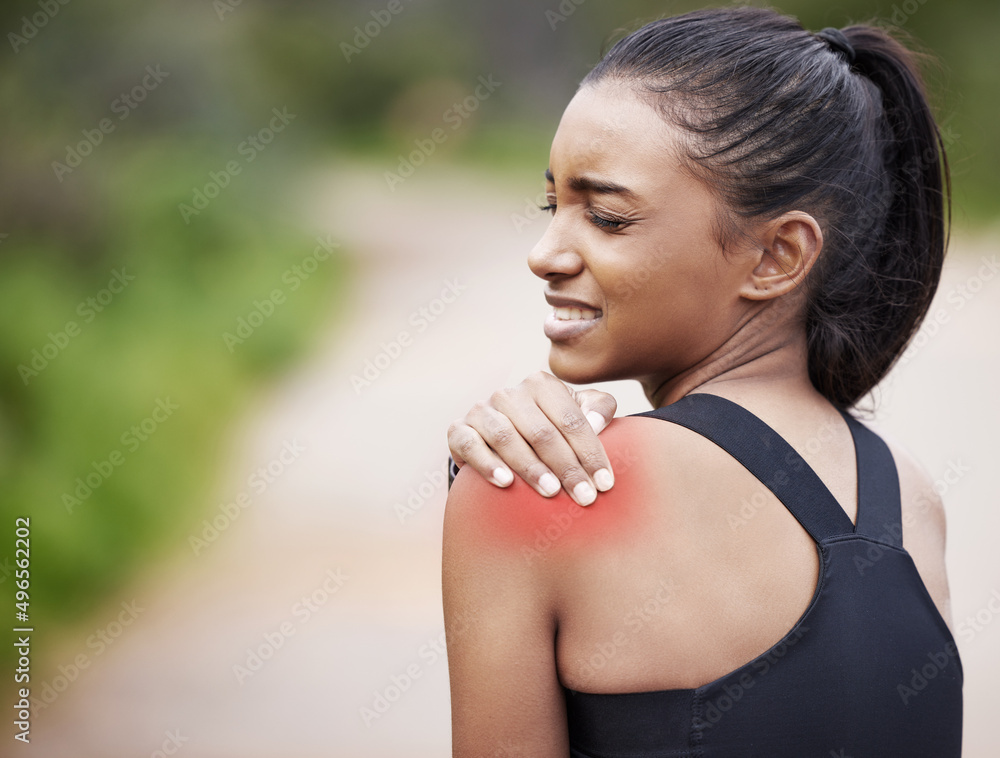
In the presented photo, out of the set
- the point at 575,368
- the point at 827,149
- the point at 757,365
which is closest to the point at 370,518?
the point at 575,368

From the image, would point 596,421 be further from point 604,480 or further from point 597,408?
point 604,480

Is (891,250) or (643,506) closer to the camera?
(643,506)

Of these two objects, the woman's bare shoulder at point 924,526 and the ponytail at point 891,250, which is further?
the ponytail at point 891,250

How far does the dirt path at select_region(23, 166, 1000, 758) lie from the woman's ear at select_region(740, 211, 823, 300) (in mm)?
3715

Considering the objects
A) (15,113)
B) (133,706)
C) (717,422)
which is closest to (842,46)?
(717,422)

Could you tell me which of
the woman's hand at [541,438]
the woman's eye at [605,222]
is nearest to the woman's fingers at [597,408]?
the woman's hand at [541,438]

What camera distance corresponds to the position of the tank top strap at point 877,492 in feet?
4.39

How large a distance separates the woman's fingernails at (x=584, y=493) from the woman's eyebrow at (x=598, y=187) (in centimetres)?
47

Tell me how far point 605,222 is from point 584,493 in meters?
0.46

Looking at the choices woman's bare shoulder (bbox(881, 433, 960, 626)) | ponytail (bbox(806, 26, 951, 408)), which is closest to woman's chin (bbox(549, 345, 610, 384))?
ponytail (bbox(806, 26, 951, 408))

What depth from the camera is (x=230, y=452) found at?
20.0 feet

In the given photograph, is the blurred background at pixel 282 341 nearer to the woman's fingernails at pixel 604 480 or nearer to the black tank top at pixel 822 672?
the black tank top at pixel 822 672

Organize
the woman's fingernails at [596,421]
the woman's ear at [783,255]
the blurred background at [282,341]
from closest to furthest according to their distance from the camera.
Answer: the woman's fingernails at [596,421], the woman's ear at [783,255], the blurred background at [282,341]

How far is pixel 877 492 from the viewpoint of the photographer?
1.39m
